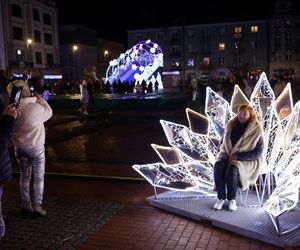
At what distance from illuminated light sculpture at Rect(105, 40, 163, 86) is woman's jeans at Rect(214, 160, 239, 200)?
28816 millimetres

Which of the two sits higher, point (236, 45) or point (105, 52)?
point (105, 52)

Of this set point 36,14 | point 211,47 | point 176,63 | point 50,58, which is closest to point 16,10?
point 36,14

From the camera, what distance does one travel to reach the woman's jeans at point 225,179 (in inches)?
209

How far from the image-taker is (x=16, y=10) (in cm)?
5447

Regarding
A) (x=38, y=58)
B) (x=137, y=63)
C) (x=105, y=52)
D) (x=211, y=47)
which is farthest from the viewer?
(x=105, y=52)

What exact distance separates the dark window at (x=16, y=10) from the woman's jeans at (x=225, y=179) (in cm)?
5417

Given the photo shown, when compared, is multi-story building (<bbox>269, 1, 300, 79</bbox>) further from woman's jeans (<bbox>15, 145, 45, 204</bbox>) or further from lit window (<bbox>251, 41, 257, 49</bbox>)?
woman's jeans (<bbox>15, 145, 45, 204</bbox>)

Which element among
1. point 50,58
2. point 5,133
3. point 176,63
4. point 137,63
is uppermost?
point 50,58

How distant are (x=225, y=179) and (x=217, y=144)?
2.89 ft

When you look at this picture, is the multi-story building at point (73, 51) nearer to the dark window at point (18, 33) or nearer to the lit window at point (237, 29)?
the dark window at point (18, 33)

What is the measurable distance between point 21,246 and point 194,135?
2906mm

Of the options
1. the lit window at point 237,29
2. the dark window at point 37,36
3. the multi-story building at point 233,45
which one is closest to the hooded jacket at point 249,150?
the multi-story building at point 233,45

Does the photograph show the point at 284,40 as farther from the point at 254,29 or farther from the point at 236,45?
the point at 236,45

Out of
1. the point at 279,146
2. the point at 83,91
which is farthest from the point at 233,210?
the point at 83,91
